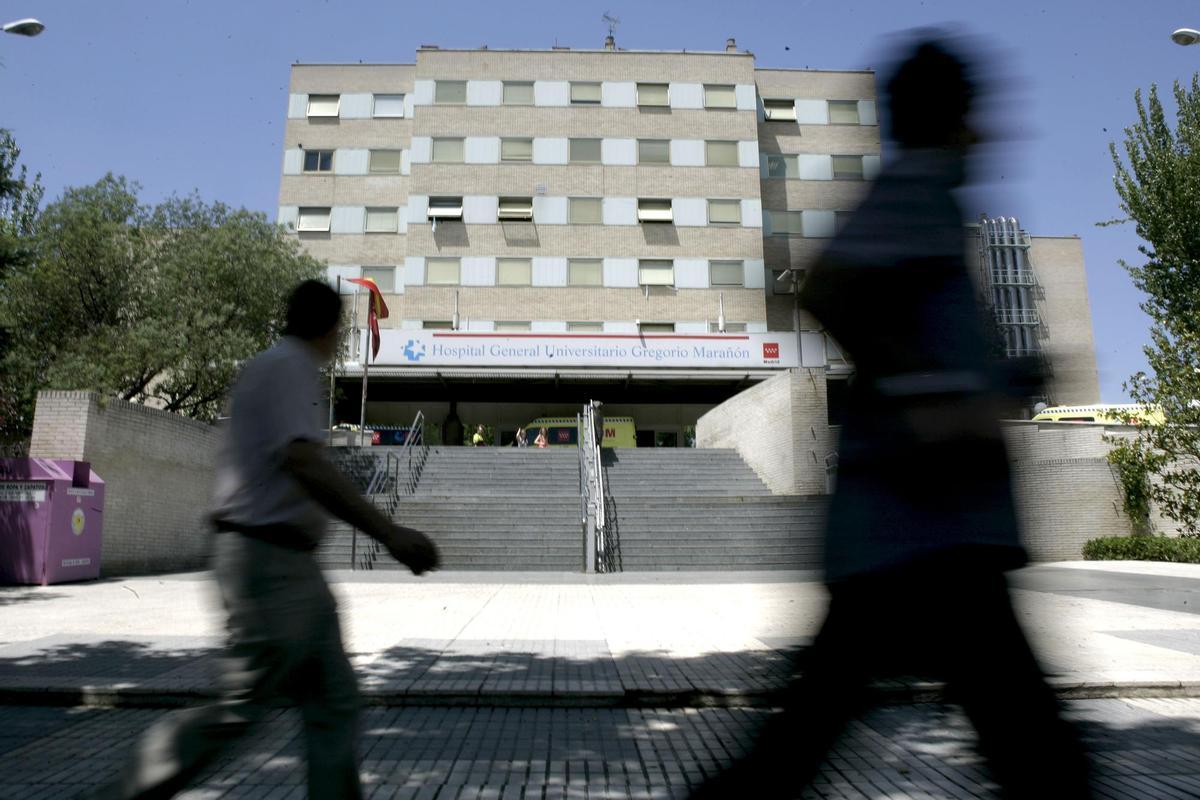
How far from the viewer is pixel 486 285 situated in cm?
3278

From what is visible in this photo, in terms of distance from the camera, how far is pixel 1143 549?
17156 mm

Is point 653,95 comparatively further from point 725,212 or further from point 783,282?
point 783,282

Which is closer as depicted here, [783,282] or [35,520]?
[783,282]

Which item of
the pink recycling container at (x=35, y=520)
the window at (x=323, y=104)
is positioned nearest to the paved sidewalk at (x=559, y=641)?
the pink recycling container at (x=35, y=520)

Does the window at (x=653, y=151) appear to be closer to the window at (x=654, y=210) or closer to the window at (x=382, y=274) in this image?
the window at (x=654, y=210)

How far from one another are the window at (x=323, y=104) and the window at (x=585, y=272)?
12743mm

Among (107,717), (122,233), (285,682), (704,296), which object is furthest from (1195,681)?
(704,296)

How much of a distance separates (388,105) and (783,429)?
83.3 ft

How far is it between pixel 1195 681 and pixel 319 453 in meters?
5.73

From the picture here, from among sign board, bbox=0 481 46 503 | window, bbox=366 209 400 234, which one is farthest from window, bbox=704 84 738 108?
sign board, bbox=0 481 46 503

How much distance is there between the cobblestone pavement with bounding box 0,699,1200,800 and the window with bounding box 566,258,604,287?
28.9 meters

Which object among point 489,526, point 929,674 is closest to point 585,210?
point 489,526

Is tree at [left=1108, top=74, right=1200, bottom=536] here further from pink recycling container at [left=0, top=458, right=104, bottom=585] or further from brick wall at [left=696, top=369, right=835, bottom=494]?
pink recycling container at [left=0, top=458, right=104, bottom=585]

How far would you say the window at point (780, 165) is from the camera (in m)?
Result: 35.6
